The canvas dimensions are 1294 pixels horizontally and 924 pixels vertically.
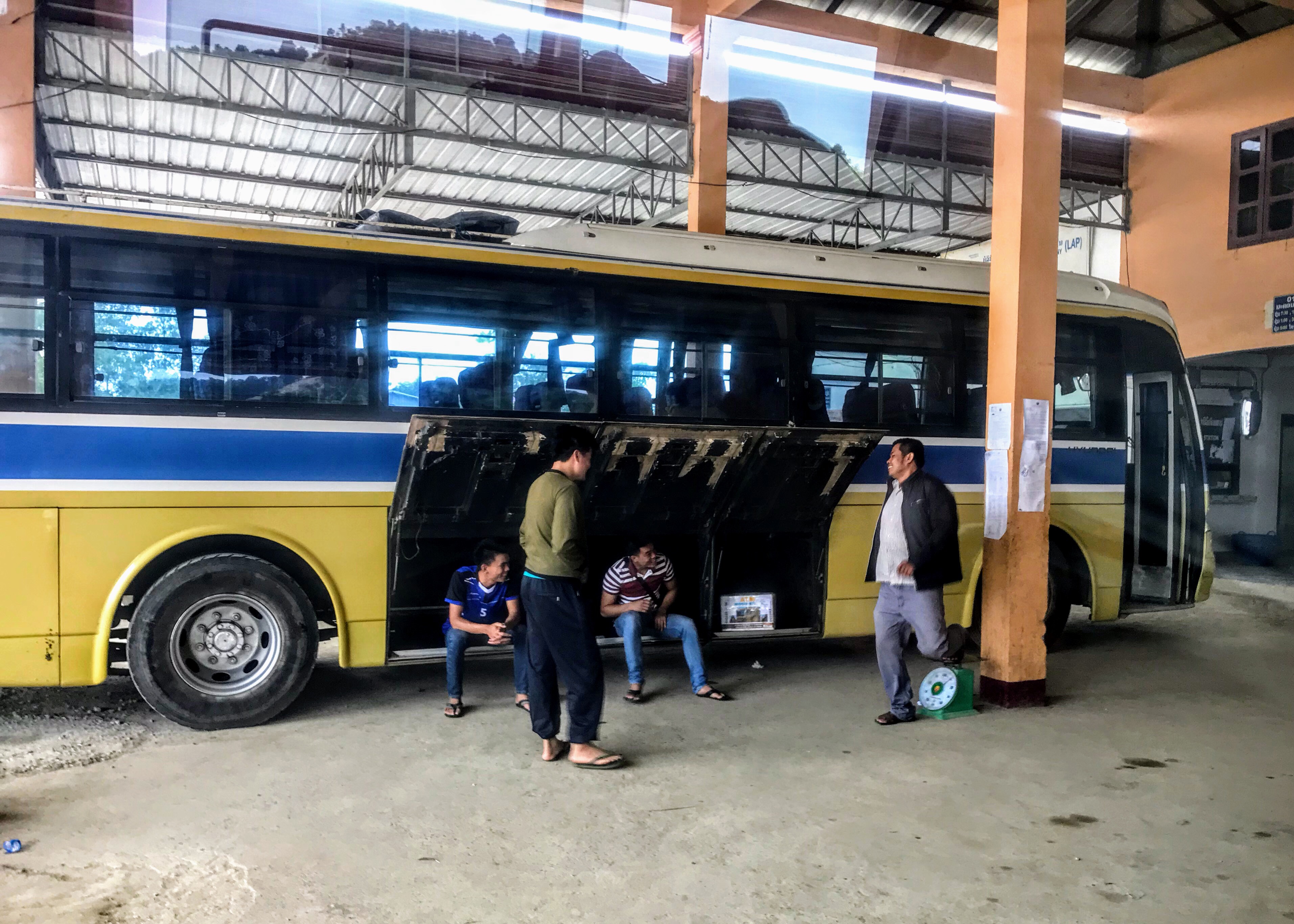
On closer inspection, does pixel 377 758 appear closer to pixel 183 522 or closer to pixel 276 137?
pixel 183 522

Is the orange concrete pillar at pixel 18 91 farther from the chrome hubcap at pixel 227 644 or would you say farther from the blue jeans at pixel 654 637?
the blue jeans at pixel 654 637

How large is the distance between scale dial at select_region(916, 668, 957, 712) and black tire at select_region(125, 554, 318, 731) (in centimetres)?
382

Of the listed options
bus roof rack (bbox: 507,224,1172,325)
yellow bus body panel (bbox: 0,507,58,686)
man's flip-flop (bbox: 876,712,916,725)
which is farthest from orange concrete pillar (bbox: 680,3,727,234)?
yellow bus body panel (bbox: 0,507,58,686)

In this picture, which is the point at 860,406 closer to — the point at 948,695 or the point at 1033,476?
the point at 1033,476

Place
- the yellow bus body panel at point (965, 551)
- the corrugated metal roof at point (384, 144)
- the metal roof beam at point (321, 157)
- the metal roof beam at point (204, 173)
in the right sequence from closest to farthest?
the yellow bus body panel at point (965, 551), the corrugated metal roof at point (384, 144), the metal roof beam at point (321, 157), the metal roof beam at point (204, 173)

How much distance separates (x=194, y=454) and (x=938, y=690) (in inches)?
186

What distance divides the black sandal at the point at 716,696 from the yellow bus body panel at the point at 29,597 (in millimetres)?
3800

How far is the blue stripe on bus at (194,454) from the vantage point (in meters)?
5.16

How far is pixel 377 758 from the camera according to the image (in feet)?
16.7

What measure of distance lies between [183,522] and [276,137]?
29.4 feet

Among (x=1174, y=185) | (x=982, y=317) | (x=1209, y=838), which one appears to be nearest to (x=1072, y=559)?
(x=982, y=317)

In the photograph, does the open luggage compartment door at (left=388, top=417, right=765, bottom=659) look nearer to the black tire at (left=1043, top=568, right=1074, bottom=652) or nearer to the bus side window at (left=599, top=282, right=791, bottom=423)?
the bus side window at (left=599, top=282, right=791, bottom=423)

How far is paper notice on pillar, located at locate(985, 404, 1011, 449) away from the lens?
20.3ft

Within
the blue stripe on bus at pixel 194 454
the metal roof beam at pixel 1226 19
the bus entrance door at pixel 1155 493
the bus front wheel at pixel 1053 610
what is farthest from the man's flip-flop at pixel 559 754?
the metal roof beam at pixel 1226 19
